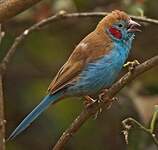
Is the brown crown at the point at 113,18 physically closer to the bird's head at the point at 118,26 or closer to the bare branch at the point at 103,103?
the bird's head at the point at 118,26

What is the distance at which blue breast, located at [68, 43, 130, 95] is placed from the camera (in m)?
4.00

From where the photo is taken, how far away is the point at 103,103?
11.5 feet

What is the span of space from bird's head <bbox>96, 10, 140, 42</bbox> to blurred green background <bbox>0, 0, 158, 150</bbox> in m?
0.95

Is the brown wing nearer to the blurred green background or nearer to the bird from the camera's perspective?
the bird

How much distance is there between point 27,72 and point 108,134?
2.98 ft

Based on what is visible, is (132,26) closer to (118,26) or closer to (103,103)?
(118,26)

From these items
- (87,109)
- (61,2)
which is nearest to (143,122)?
(61,2)

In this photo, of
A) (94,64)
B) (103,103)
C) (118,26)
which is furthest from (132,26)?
(103,103)

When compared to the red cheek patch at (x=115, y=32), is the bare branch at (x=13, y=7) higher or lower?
higher

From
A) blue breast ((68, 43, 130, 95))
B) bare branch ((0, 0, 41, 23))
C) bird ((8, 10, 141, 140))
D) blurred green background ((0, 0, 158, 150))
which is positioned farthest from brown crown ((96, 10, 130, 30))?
blurred green background ((0, 0, 158, 150))

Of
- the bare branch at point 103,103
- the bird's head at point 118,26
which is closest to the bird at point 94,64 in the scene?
the bird's head at point 118,26

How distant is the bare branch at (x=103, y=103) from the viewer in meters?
3.06

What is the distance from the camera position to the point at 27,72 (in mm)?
5840

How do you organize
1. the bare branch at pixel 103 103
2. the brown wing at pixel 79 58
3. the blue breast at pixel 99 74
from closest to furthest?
the bare branch at pixel 103 103
the brown wing at pixel 79 58
the blue breast at pixel 99 74
